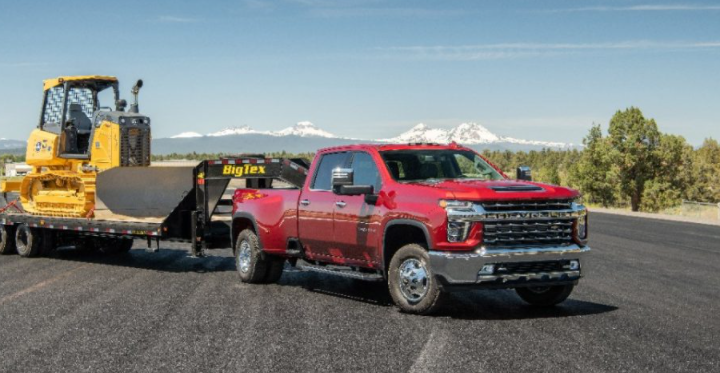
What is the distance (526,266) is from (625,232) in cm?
1857

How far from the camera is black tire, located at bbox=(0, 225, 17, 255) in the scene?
18.6m

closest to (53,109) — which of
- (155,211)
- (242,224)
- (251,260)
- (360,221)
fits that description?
(155,211)

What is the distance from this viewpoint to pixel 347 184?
10203 millimetres

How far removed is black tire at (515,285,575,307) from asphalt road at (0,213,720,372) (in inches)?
7.1

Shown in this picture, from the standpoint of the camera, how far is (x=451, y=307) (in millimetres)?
10266

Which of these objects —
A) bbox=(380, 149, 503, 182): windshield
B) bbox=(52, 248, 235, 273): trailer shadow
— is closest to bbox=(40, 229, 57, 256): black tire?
bbox=(52, 248, 235, 273): trailer shadow

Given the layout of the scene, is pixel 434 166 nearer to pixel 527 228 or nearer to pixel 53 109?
pixel 527 228

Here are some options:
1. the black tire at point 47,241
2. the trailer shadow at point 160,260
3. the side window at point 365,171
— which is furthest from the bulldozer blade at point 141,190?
the side window at point 365,171

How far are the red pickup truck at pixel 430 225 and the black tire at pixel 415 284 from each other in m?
0.01

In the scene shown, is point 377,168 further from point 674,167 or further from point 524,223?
point 674,167

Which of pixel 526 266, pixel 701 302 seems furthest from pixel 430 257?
pixel 701 302

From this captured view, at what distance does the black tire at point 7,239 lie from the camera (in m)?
18.6

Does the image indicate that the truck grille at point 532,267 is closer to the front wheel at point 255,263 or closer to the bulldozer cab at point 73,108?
the front wheel at point 255,263

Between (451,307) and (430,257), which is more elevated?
(430,257)
